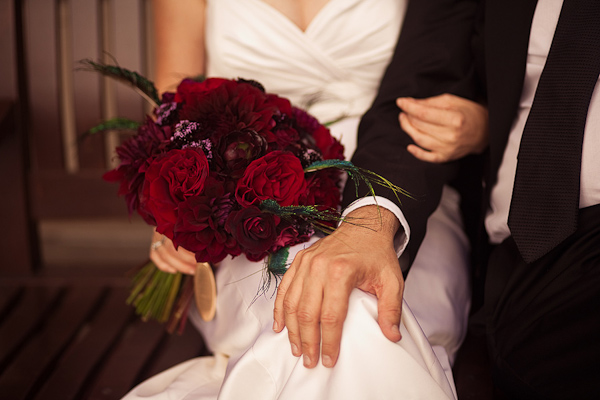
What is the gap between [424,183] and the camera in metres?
0.97

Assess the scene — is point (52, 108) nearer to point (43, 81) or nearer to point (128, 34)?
point (43, 81)

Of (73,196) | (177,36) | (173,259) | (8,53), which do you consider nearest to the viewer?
(173,259)

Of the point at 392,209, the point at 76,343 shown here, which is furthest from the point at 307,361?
the point at 76,343

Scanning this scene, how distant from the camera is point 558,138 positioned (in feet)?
2.86

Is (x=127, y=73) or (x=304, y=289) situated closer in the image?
(x=304, y=289)

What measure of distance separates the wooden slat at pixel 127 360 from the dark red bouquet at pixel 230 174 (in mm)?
420

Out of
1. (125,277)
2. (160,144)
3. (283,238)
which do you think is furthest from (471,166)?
(125,277)

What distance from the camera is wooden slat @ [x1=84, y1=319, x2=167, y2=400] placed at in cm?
105

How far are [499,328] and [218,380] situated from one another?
56cm

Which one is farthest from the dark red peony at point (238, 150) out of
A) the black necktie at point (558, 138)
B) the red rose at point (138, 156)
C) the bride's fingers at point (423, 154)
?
the black necktie at point (558, 138)

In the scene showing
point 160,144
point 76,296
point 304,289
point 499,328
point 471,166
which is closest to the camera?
point 304,289

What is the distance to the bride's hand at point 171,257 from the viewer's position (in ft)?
3.37

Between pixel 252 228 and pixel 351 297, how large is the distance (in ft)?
0.58

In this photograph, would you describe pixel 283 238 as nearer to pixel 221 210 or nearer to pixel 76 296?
pixel 221 210
